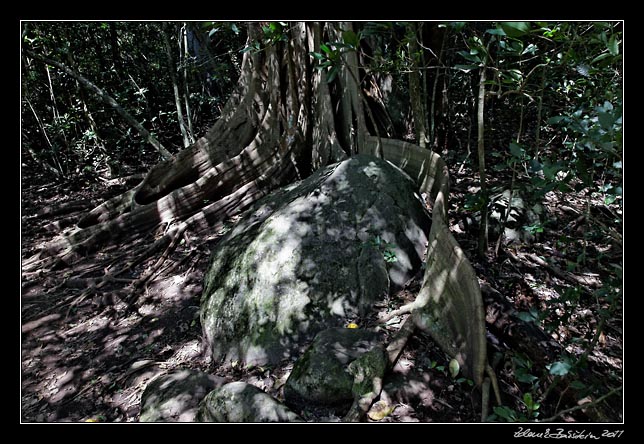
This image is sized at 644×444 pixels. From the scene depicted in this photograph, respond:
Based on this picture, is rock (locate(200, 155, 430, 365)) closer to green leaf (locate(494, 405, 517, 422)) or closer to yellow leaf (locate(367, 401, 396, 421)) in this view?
yellow leaf (locate(367, 401, 396, 421))

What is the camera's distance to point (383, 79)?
287 inches

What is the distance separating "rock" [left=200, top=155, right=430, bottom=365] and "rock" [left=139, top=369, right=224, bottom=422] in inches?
18.0

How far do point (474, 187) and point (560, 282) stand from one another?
2.13 m

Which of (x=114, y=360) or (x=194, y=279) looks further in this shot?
(x=194, y=279)

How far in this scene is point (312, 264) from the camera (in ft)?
11.7

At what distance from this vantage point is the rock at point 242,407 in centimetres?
244

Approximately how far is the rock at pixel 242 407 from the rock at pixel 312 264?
0.67m

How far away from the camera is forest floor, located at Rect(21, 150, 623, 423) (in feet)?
8.52

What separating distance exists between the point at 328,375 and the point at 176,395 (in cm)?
103

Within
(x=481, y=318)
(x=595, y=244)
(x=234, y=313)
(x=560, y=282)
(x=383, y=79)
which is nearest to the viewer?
(x=481, y=318)

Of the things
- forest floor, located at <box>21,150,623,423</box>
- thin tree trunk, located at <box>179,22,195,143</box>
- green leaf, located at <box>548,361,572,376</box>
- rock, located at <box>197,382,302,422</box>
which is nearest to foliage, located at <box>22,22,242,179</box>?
thin tree trunk, located at <box>179,22,195,143</box>

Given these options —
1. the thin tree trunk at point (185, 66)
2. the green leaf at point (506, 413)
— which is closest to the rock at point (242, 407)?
the green leaf at point (506, 413)

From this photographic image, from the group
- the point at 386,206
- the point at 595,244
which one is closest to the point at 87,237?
the point at 386,206

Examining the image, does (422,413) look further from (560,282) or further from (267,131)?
(267,131)
